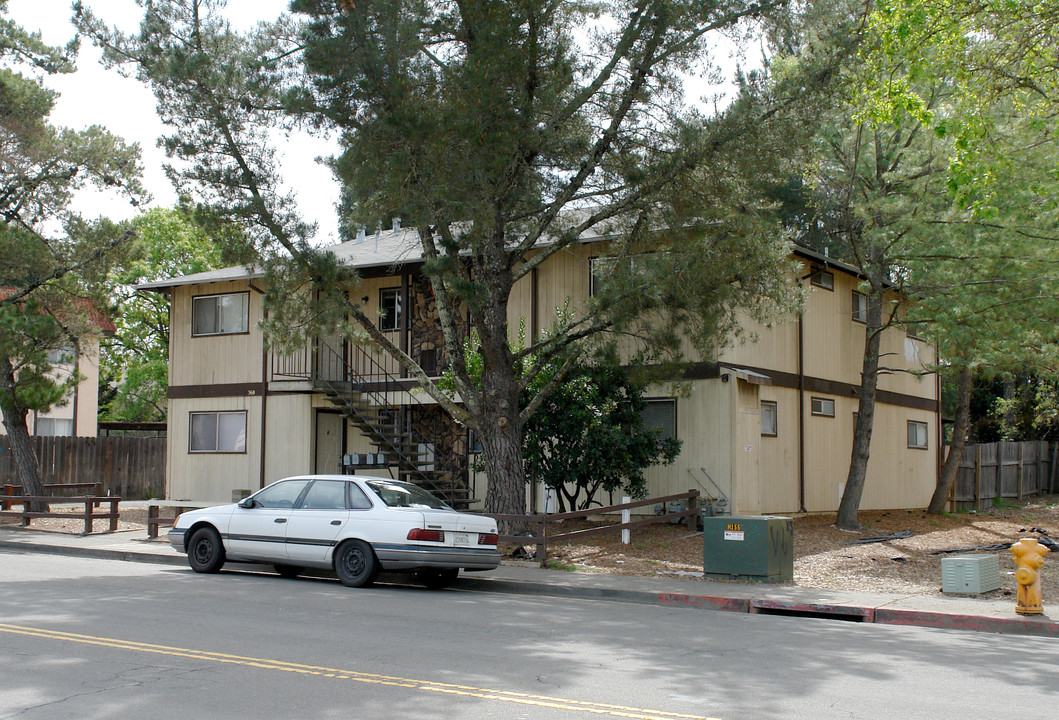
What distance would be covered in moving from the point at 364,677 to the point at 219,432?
1943 cm

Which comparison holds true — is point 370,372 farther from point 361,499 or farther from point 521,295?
point 361,499

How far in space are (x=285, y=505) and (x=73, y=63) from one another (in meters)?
14.4

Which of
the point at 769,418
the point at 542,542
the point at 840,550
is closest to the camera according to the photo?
the point at 542,542

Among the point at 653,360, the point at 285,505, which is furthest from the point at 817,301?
the point at 285,505

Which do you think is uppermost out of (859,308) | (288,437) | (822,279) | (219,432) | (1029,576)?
(822,279)

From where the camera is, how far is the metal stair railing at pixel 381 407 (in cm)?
2223

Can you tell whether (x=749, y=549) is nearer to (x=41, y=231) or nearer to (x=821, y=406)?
(x=821, y=406)

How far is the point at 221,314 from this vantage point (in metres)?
25.8

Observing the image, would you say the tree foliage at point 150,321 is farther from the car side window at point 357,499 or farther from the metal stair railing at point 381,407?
the car side window at point 357,499

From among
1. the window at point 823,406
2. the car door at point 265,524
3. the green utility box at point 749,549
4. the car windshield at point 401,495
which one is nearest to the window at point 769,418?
the window at point 823,406

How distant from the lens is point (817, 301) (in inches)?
939

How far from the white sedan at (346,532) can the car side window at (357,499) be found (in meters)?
0.01

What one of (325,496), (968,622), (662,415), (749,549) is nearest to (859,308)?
(662,415)

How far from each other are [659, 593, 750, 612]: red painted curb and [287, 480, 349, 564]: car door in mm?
4402
